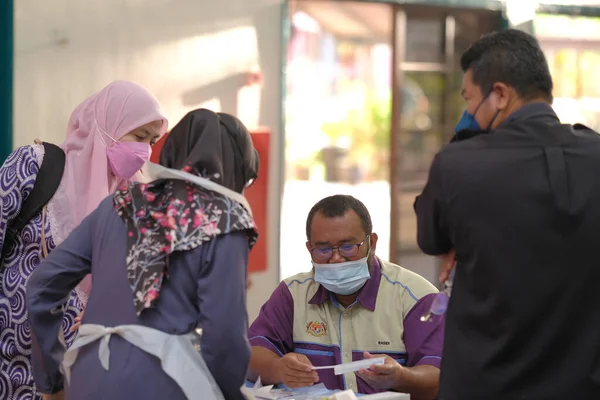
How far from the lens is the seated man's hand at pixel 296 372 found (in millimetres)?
2645

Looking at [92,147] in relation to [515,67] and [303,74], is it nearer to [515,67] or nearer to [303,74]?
[515,67]

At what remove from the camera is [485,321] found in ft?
6.65

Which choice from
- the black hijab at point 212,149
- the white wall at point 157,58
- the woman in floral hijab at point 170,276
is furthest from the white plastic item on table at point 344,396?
the white wall at point 157,58

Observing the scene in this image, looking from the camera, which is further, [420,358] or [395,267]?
[395,267]

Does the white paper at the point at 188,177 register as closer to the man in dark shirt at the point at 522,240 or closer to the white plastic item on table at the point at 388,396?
the man in dark shirt at the point at 522,240

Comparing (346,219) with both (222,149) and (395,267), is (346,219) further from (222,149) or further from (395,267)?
(222,149)

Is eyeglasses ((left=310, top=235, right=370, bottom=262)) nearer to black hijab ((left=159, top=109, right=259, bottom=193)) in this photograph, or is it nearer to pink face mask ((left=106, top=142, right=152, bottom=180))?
black hijab ((left=159, top=109, right=259, bottom=193))

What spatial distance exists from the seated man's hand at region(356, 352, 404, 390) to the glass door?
339cm

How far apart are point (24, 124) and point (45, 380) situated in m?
2.12

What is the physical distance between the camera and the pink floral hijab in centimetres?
292

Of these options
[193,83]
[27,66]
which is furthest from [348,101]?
[27,66]

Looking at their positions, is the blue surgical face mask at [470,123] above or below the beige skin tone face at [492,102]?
below

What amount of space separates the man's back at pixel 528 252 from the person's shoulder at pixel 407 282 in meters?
0.80

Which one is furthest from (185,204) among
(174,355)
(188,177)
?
(174,355)
